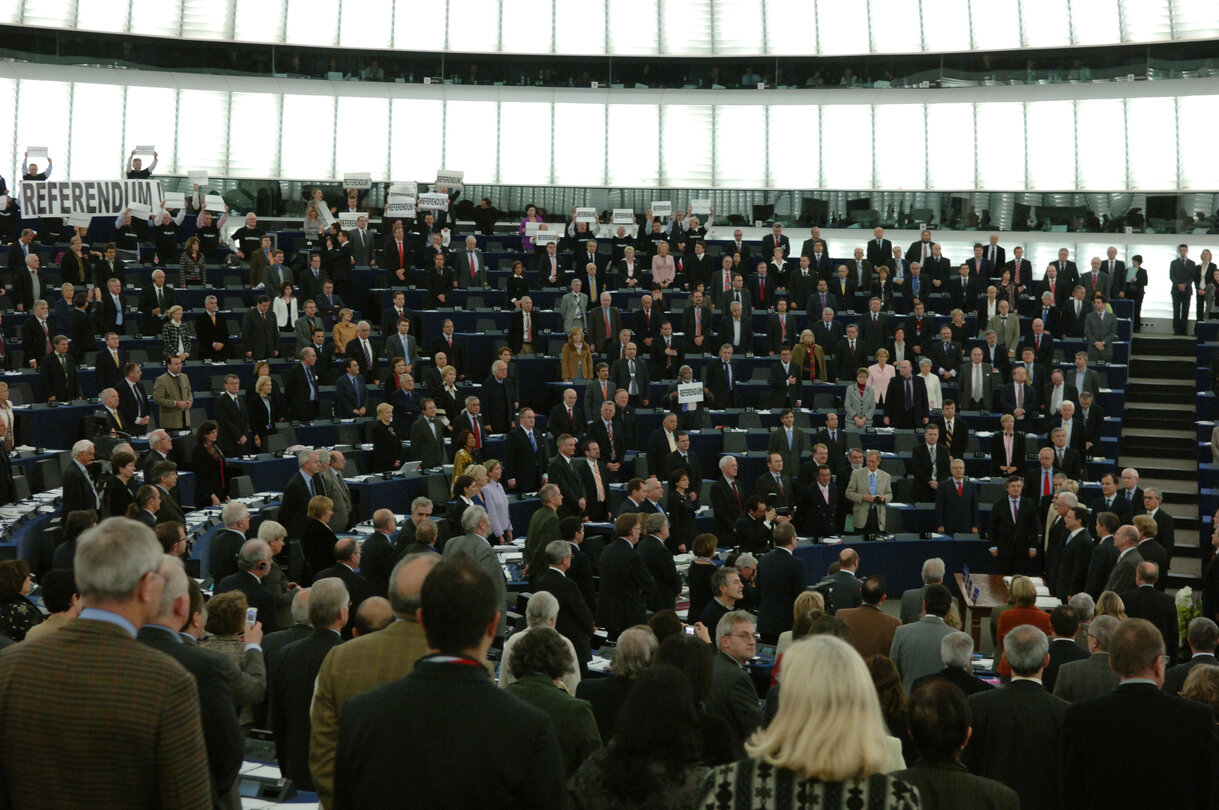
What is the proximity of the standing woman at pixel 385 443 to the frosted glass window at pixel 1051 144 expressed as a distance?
59.6 ft

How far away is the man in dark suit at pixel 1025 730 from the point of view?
19.3 ft

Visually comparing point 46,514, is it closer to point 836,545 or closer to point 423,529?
point 423,529

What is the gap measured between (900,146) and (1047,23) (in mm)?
4007

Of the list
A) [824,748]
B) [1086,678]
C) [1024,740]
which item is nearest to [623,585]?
[1086,678]

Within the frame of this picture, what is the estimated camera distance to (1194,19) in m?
27.2

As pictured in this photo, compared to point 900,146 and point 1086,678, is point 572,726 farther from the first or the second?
point 900,146

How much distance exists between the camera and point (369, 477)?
1533cm

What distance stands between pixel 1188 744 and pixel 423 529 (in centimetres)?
596

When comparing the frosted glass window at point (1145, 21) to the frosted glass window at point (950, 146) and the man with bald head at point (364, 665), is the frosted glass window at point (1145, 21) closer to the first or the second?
the frosted glass window at point (950, 146)

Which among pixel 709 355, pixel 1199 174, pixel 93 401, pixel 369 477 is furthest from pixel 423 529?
pixel 1199 174

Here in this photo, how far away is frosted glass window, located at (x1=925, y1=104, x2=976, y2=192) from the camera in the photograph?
2939 cm

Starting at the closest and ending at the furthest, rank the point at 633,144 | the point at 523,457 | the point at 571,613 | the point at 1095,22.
A: the point at 571,613
the point at 523,457
the point at 1095,22
the point at 633,144

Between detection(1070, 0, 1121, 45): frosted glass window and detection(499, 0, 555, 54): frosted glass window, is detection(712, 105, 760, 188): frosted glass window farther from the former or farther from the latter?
detection(1070, 0, 1121, 45): frosted glass window

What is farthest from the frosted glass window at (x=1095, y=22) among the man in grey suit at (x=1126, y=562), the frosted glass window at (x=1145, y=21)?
the man in grey suit at (x=1126, y=562)
